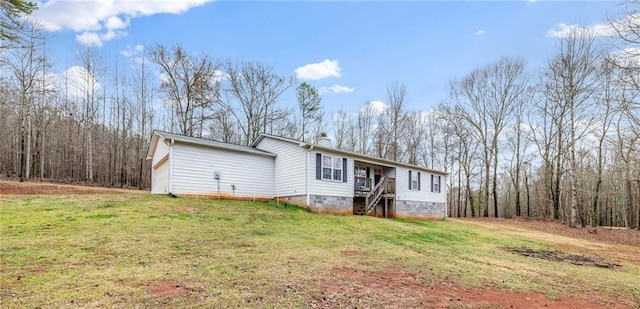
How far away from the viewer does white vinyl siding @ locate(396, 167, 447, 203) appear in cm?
2036

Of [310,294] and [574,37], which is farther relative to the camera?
[574,37]

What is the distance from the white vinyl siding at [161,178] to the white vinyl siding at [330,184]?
6.45m

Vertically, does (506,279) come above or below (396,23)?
below

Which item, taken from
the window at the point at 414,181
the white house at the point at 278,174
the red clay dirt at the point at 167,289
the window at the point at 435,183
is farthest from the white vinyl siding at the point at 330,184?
the red clay dirt at the point at 167,289

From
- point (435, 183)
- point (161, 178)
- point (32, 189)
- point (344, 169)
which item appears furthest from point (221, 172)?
point (435, 183)

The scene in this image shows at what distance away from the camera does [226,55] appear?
94.0 ft

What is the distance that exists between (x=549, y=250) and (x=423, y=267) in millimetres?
7649

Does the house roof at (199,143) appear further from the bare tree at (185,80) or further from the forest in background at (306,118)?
the bare tree at (185,80)

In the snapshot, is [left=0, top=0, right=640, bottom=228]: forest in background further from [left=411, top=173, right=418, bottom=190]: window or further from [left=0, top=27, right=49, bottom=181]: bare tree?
[left=411, top=173, right=418, bottom=190]: window

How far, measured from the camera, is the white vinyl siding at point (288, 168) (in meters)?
15.4

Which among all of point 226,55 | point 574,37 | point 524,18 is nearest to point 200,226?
point 524,18

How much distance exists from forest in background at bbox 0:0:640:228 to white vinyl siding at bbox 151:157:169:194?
309 inches

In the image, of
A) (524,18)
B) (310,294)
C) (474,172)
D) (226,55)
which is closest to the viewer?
(310,294)

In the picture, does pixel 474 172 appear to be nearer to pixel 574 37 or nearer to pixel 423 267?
pixel 574 37
